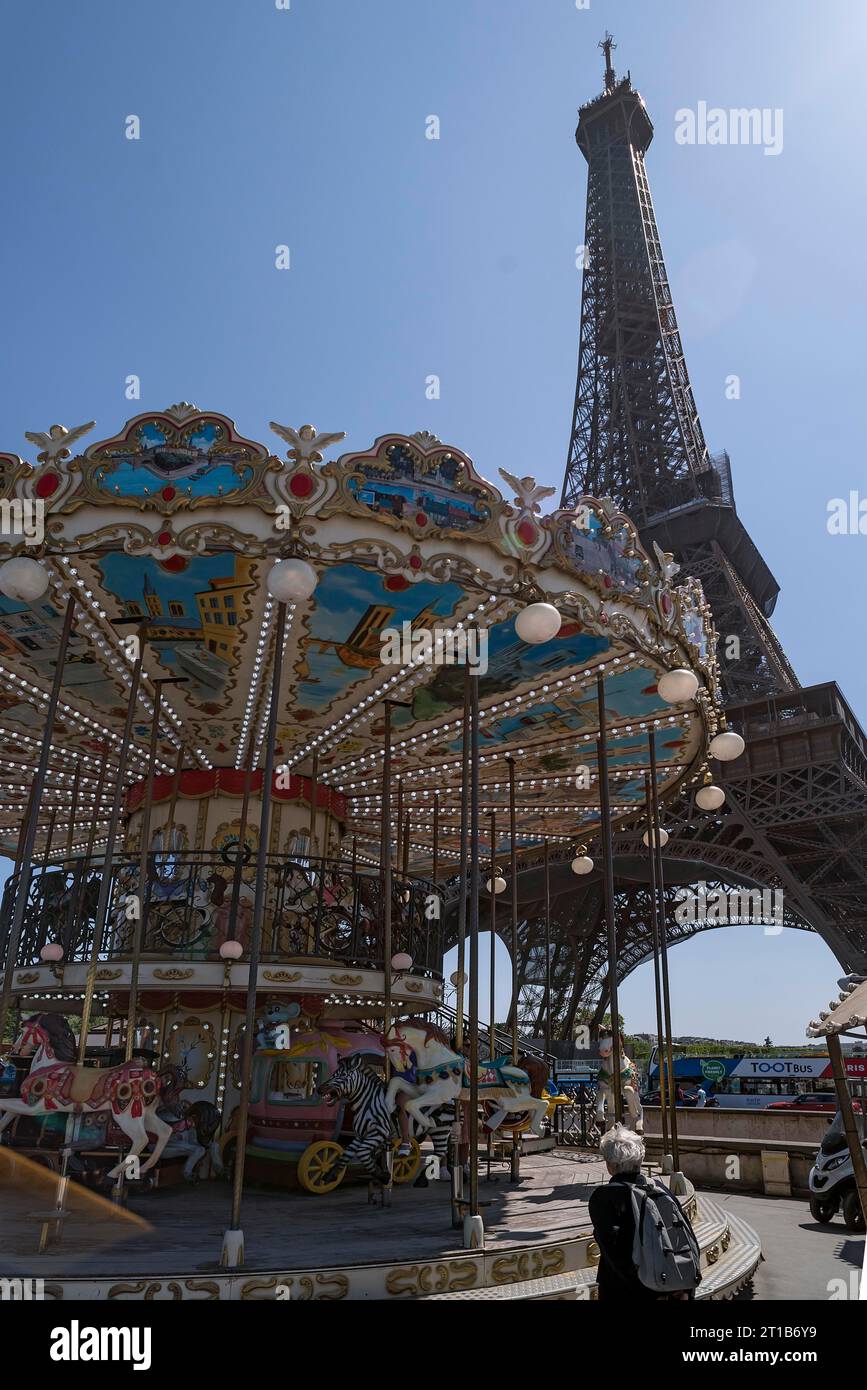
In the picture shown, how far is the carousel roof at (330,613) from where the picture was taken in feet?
25.6

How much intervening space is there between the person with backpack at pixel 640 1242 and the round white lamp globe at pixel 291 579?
4.74m

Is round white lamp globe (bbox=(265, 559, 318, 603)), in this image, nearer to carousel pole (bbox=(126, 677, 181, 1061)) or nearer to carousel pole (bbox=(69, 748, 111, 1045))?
carousel pole (bbox=(126, 677, 181, 1061))

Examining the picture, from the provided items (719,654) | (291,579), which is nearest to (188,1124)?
(291,579)

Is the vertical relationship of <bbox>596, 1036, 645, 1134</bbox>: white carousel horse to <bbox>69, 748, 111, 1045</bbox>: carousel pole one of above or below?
below

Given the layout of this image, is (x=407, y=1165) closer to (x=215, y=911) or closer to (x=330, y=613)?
(x=215, y=911)

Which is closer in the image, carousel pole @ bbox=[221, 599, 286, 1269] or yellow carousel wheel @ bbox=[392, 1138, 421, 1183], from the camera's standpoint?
carousel pole @ bbox=[221, 599, 286, 1269]

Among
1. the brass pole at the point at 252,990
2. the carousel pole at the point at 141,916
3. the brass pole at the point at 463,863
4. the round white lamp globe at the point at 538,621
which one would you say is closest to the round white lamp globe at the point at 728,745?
the brass pole at the point at 463,863

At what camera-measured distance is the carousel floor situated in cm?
599

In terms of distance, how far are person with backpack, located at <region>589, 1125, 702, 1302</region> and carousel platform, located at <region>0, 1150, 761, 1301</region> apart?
8.59ft

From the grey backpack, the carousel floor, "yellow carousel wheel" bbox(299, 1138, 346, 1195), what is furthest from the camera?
"yellow carousel wheel" bbox(299, 1138, 346, 1195)

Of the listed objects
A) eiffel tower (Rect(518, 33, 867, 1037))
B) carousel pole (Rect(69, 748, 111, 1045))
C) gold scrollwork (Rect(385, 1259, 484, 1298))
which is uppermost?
eiffel tower (Rect(518, 33, 867, 1037))

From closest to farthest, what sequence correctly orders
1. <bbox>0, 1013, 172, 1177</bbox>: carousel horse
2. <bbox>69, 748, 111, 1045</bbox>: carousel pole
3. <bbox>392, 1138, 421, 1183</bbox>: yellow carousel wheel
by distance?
<bbox>0, 1013, 172, 1177</bbox>: carousel horse < <bbox>69, 748, 111, 1045</bbox>: carousel pole < <bbox>392, 1138, 421, 1183</bbox>: yellow carousel wheel

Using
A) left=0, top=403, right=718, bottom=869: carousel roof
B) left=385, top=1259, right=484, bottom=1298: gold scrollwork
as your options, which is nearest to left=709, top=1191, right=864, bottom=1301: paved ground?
left=385, top=1259, right=484, bottom=1298: gold scrollwork
